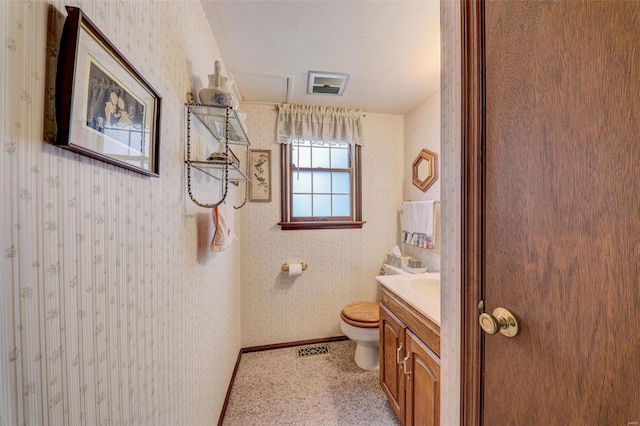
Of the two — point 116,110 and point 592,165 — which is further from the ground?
point 116,110

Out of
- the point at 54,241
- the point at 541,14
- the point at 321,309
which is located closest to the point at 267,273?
the point at 321,309

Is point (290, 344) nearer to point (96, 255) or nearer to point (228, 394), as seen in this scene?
point (228, 394)

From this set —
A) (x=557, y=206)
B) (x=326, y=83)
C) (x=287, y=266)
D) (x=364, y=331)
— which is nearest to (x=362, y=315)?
(x=364, y=331)

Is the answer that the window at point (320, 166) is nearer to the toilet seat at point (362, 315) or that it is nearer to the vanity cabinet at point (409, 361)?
the toilet seat at point (362, 315)

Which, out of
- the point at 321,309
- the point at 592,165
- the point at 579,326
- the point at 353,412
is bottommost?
the point at 353,412

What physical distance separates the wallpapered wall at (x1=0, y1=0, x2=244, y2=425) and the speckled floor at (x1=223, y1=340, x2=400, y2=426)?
0.65 metres

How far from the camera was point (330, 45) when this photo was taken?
1.41m

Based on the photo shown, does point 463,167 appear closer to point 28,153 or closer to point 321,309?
point 28,153

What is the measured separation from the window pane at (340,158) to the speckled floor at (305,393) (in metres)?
1.79

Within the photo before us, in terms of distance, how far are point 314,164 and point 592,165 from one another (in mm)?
1975

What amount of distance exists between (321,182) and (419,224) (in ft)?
3.28

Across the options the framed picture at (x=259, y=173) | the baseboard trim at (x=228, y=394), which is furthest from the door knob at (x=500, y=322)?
the framed picture at (x=259, y=173)

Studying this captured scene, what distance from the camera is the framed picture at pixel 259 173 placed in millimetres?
2125

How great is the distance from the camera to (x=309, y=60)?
5.07 ft
